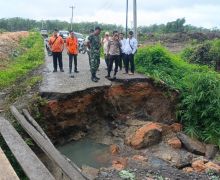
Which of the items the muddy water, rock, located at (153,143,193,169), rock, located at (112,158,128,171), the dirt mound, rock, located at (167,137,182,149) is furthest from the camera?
the dirt mound

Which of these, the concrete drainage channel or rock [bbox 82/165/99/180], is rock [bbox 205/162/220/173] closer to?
the concrete drainage channel

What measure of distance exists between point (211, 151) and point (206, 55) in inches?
510

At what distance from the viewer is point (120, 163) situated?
10227 millimetres

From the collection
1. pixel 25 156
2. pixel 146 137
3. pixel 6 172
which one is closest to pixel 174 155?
pixel 146 137

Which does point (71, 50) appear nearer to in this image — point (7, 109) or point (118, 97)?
point (118, 97)

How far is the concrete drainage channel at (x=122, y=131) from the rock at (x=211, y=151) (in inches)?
5.8

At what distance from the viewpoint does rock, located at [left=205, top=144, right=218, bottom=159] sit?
11098 mm

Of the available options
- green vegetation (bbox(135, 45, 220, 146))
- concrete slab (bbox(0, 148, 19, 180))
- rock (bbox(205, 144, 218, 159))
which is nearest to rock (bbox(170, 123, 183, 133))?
green vegetation (bbox(135, 45, 220, 146))

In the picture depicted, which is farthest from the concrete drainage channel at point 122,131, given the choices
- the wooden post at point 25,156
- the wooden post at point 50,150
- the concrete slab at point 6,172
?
the concrete slab at point 6,172

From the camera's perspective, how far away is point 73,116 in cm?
1138

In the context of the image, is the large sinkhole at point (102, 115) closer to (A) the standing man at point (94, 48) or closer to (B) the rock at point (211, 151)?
(A) the standing man at point (94, 48)

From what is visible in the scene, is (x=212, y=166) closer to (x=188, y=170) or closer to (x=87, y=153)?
(x=188, y=170)

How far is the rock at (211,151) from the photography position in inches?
437

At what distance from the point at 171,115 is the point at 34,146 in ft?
17.2
